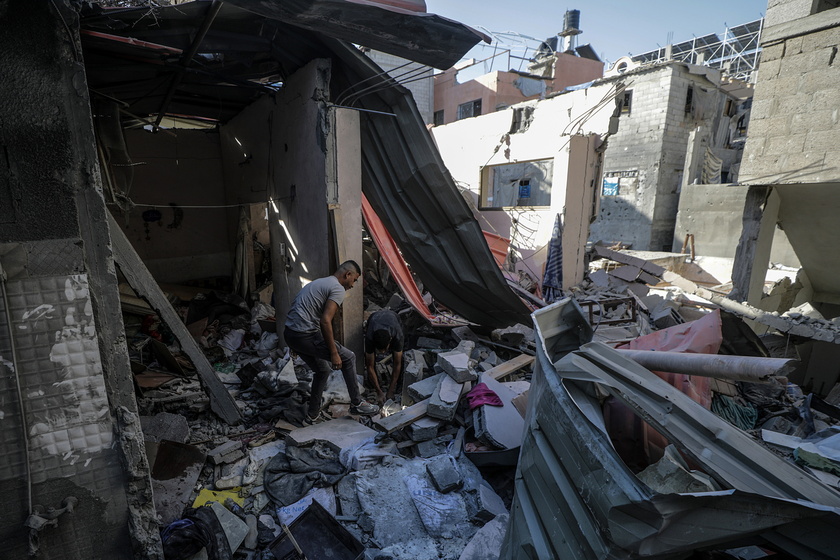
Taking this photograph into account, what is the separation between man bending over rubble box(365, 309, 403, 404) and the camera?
4633mm

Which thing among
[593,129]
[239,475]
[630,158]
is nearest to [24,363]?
[239,475]

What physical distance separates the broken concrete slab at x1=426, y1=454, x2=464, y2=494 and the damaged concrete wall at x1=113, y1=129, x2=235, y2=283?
23.4 ft

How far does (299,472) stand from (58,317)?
6.99 ft

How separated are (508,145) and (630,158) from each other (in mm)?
7827

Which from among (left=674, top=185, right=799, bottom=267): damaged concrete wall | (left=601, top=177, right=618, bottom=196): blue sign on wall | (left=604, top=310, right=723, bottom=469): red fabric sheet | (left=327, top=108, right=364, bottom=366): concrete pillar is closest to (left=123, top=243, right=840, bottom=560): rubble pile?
(left=604, top=310, right=723, bottom=469): red fabric sheet

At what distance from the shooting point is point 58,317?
6.61ft

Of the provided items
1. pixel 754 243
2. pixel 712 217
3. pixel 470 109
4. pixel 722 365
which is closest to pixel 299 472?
pixel 722 365

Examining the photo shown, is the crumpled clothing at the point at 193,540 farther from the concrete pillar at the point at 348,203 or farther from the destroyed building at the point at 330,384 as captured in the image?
the concrete pillar at the point at 348,203

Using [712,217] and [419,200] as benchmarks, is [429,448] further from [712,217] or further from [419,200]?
[712,217]

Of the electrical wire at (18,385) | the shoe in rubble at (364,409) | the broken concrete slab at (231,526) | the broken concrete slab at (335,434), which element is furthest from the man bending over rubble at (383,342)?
the electrical wire at (18,385)

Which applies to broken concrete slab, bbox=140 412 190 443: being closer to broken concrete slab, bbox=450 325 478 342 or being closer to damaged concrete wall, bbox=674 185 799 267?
broken concrete slab, bbox=450 325 478 342

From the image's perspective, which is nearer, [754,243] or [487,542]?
[487,542]

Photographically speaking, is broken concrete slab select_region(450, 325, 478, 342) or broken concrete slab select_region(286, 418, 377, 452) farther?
broken concrete slab select_region(450, 325, 478, 342)

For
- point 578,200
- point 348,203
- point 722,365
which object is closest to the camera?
point 722,365
